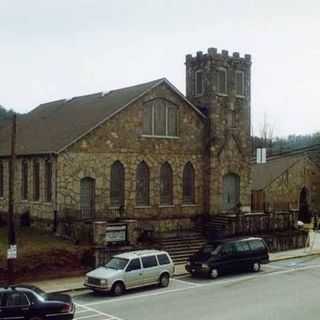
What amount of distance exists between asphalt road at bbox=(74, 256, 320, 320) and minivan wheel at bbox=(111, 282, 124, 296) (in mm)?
289

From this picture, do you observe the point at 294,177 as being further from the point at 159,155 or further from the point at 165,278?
the point at 165,278

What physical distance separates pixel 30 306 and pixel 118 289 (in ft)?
22.2

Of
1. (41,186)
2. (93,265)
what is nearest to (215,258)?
(93,265)

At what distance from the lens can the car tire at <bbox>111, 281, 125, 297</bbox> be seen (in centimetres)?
2542

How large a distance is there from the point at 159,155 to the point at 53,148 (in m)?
6.95

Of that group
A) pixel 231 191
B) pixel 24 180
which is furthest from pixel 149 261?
pixel 231 191

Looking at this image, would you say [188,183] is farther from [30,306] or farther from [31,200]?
[30,306]

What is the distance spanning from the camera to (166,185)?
38.5 meters

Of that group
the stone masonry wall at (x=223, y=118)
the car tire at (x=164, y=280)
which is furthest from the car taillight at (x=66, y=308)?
the stone masonry wall at (x=223, y=118)

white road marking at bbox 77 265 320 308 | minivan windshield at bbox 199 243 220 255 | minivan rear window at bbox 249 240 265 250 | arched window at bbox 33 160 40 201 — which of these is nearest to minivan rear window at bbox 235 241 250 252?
minivan rear window at bbox 249 240 265 250

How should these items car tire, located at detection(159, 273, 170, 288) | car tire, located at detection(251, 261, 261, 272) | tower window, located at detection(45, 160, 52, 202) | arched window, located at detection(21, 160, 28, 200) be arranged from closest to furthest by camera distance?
1. car tire, located at detection(159, 273, 170, 288)
2. car tire, located at detection(251, 261, 261, 272)
3. tower window, located at detection(45, 160, 52, 202)
4. arched window, located at detection(21, 160, 28, 200)

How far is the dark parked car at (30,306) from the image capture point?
1912cm

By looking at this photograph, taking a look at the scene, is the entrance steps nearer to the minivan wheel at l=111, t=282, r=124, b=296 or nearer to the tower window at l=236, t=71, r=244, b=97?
the minivan wheel at l=111, t=282, r=124, b=296

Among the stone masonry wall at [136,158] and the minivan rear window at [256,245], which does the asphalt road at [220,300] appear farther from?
the stone masonry wall at [136,158]
